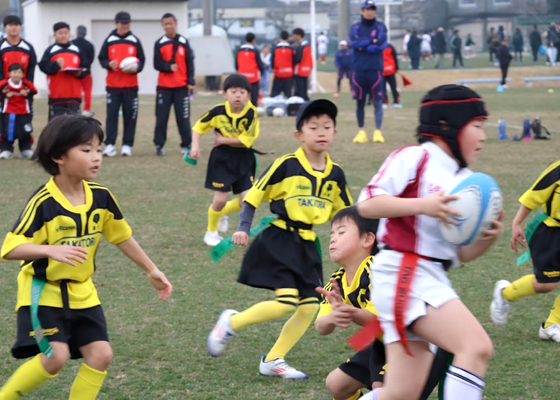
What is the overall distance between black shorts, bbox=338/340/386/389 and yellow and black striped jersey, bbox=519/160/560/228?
1.64m

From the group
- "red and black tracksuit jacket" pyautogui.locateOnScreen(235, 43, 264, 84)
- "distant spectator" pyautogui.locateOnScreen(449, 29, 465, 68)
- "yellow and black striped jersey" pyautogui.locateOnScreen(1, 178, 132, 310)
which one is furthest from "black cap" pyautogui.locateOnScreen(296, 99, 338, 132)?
"distant spectator" pyautogui.locateOnScreen(449, 29, 465, 68)

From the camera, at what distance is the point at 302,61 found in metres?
19.2

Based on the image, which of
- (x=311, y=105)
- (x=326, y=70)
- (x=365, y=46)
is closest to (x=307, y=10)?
(x=326, y=70)

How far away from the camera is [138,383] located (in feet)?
11.9

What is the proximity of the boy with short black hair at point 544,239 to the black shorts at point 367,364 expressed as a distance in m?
1.48

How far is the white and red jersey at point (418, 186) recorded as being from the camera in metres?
2.52

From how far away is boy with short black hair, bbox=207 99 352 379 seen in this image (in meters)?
3.79

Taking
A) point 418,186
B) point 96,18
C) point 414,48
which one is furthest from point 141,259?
point 414,48

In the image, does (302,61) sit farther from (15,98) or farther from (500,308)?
(500,308)

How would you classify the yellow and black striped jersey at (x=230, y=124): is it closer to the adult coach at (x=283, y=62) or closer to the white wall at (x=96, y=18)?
the adult coach at (x=283, y=62)

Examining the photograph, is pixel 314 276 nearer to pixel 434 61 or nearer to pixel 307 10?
pixel 434 61

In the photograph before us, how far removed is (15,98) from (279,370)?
892 centimetres

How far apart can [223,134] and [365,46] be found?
6.44 meters

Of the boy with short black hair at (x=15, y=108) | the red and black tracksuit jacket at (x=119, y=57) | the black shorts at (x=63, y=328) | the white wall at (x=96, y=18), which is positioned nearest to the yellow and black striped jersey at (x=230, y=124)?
the black shorts at (x=63, y=328)
